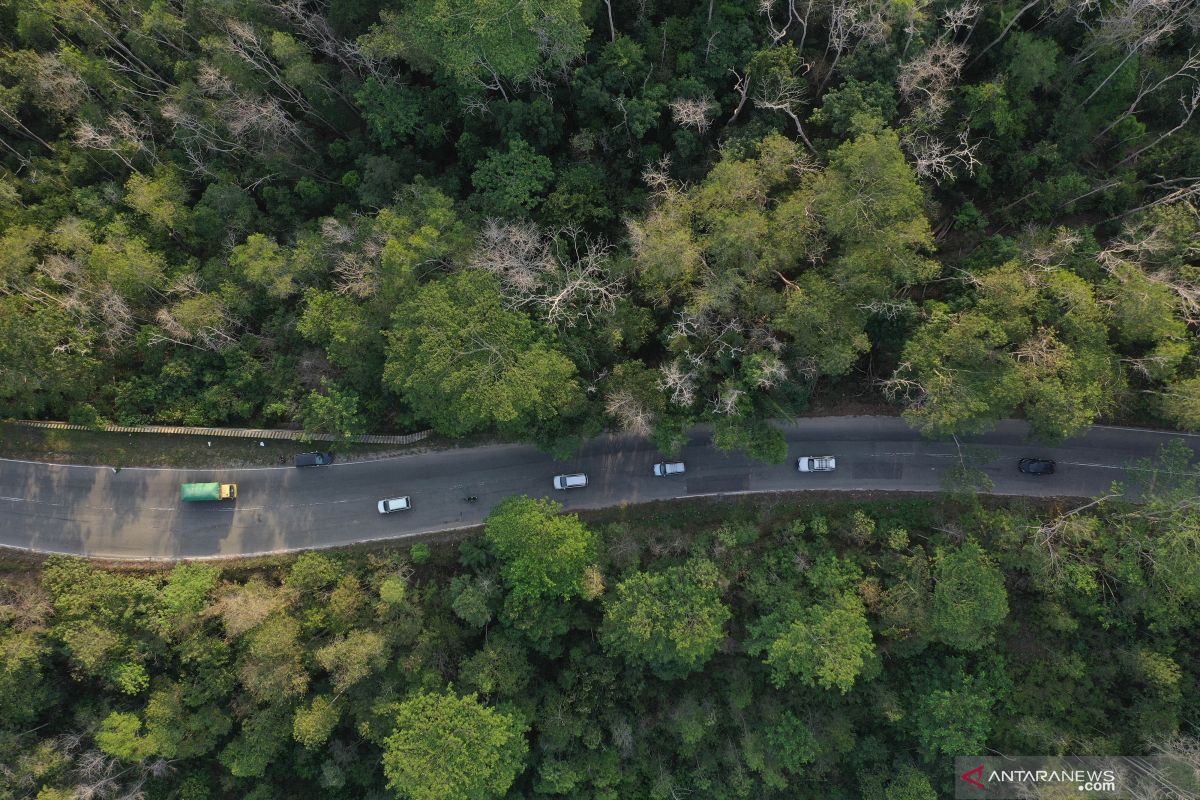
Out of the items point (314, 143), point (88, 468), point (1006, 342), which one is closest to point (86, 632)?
point (88, 468)

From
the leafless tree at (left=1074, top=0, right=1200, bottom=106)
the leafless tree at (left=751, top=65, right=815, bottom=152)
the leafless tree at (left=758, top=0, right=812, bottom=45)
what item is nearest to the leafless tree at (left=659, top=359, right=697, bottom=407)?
the leafless tree at (left=751, top=65, right=815, bottom=152)

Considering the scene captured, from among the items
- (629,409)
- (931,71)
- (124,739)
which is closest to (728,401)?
(629,409)

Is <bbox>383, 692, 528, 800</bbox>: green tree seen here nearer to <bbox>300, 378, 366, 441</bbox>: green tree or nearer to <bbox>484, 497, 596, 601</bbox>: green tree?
<bbox>484, 497, 596, 601</bbox>: green tree

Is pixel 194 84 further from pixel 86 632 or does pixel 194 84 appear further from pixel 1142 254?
pixel 1142 254

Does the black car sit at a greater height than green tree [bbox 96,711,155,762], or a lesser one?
greater

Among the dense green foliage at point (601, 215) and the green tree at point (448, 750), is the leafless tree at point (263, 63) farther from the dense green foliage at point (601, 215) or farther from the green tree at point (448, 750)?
the green tree at point (448, 750)

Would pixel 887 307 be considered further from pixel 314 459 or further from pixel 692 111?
pixel 314 459

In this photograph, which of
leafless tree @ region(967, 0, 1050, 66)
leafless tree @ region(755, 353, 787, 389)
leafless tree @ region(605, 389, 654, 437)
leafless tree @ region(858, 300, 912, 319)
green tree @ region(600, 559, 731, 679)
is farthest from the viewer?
leafless tree @ region(605, 389, 654, 437)

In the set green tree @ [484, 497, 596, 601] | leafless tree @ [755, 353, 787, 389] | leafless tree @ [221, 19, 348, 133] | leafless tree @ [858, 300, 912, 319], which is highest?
leafless tree @ [221, 19, 348, 133]

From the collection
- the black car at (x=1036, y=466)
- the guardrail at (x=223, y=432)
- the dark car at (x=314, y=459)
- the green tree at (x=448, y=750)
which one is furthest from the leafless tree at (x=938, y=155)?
the dark car at (x=314, y=459)
